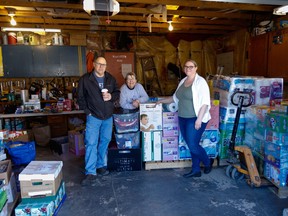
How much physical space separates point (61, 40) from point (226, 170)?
184 inches

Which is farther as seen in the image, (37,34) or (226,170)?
(37,34)

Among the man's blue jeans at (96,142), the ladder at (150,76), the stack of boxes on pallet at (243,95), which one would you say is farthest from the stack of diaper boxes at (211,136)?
the ladder at (150,76)

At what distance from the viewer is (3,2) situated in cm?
349

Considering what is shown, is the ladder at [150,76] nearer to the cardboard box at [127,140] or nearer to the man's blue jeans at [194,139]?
the cardboard box at [127,140]

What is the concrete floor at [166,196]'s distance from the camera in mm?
2492

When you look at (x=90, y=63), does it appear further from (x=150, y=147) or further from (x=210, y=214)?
(x=210, y=214)

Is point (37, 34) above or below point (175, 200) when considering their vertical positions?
above

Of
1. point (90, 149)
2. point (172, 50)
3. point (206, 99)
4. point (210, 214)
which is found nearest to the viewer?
point (210, 214)

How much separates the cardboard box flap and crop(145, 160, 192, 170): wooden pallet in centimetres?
135

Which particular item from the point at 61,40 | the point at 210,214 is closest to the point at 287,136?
the point at 210,214

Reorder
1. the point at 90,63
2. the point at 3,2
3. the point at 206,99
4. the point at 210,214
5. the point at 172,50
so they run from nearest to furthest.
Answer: the point at 210,214, the point at 206,99, the point at 3,2, the point at 90,63, the point at 172,50

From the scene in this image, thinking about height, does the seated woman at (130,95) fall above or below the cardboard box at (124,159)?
above

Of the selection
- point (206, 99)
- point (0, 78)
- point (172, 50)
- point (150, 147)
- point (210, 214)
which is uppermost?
point (172, 50)

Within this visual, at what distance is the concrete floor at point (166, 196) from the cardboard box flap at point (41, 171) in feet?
1.38
